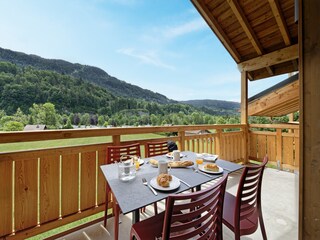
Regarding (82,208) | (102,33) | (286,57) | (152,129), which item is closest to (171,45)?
(102,33)

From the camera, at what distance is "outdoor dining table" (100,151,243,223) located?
103cm

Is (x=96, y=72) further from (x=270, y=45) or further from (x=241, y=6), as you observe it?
(x=270, y=45)

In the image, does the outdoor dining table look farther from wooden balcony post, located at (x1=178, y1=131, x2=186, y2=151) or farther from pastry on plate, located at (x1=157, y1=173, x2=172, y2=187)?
wooden balcony post, located at (x1=178, y1=131, x2=186, y2=151)

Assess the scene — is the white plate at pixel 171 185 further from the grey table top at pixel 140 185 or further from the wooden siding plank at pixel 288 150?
the wooden siding plank at pixel 288 150

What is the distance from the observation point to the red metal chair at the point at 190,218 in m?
0.82

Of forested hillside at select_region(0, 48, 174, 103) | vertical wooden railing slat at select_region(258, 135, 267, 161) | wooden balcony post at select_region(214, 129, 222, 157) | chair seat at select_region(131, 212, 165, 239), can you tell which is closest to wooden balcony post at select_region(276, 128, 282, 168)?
A: vertical wooden railing slat at select_region(258, 135, 267, 161)

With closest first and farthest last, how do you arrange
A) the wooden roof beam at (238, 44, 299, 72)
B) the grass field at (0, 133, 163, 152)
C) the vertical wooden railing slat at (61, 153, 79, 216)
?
the grass field at (0, 133, 163, 152) < the vertical wooden railing slat at (61, 153, 79, 216) < the wooden roof beam at (238, 44, 299, 72)

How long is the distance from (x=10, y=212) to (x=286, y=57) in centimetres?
549

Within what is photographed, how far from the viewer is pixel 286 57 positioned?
370 centimetres

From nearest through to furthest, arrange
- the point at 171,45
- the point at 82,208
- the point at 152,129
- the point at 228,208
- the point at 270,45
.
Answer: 1. the point at 228,208
2. the point at 82,208
3. the point at 152,129
4. the point at 270,45
5. the point at 171,45

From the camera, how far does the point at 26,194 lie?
1.68m

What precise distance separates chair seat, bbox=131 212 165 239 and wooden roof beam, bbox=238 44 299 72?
443cm

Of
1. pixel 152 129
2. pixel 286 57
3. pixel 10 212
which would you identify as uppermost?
pixel 286 57

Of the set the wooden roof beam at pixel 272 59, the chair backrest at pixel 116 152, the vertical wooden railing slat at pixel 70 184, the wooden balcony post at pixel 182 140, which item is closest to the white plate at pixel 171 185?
the chair backrest at pixel 116 152
